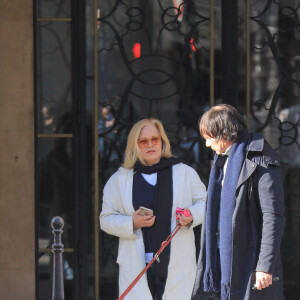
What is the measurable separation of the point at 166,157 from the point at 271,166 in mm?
1388

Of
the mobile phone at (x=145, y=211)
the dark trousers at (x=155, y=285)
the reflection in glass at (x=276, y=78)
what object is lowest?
the dark trousers at (x=155, y=285)

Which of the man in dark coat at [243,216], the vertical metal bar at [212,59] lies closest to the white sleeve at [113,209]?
the man in dark coat at [243,216]

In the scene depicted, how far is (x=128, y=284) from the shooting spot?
6.43 metres

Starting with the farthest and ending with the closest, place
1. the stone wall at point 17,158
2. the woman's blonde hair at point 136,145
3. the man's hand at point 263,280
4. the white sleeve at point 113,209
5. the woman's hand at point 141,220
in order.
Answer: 1. the stone wall at point 17,158
2. the woman's blonde hair at point 136,145
3. the white sleeve at point 113,209
4. the woman's hand at point 141,220
5. the man's hand at point 263,280

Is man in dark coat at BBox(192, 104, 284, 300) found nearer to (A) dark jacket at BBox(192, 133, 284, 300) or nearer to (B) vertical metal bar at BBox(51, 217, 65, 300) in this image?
(A) dark jacket at BBox(192, 133, 284, 300)

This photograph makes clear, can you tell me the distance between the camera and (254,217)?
541cm

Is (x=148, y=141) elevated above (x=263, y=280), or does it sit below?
above

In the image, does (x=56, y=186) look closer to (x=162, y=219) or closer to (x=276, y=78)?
(x=162, y=219)

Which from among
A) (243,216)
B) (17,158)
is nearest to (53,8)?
(17,158)

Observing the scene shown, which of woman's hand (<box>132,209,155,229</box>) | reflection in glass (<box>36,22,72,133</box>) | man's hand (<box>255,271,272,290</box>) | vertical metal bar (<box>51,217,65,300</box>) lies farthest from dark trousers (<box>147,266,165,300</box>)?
reflection in glass (<box>36,22,72,133</box>)

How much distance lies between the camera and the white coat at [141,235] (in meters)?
6.37

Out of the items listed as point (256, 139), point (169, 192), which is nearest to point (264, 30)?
point (169, 192)

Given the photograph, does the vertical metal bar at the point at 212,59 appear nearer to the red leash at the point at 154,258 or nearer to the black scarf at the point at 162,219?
the black scarf at the point at 162,219

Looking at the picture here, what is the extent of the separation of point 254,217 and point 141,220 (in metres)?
1.15
